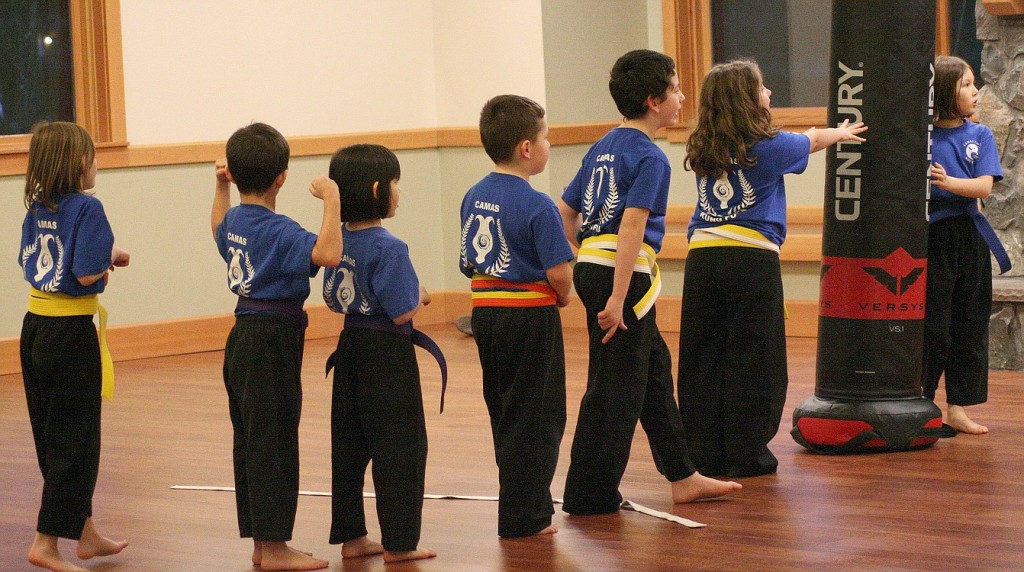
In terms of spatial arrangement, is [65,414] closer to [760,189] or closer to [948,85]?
[760,189]

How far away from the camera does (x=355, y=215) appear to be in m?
4.11

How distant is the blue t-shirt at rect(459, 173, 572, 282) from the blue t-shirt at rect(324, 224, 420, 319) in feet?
0.89

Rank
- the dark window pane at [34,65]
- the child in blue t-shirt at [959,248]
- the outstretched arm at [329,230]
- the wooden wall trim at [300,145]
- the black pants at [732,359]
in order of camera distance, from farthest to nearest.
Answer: the dark window pane at [34,65], the wooden wall trim at [300,145], the child in blue t-shirt at [959,248], the black pants at [732,359], the outstretched arm at [329,230]

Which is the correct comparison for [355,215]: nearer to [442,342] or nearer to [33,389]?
[33,389]

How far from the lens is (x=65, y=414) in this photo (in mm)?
4211

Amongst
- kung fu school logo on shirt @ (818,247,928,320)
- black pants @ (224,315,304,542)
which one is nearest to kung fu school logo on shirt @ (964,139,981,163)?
kung fu school logo on shirt @ (818,247,928,320)

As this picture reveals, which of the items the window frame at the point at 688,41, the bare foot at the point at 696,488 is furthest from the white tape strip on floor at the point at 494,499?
the window frame at the point at 688,41

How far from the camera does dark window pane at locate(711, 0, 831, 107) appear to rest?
30.0 ft

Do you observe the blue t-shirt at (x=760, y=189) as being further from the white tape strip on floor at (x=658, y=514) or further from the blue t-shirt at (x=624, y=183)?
the white tape strip on floor at (x=658, y=514)

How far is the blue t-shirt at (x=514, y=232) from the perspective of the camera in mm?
4172

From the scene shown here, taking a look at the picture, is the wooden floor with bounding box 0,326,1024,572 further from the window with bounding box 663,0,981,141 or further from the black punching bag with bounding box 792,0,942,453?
the window with bounding box 663,0,981,141

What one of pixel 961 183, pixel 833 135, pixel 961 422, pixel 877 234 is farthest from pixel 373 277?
pixel 961 422

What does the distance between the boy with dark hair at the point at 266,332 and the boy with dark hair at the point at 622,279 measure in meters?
0.92

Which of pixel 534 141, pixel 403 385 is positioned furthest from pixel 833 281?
pixel 403 385
